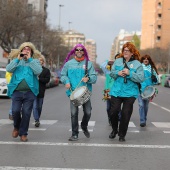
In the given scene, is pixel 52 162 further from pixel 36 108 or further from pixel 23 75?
pixel 36 108

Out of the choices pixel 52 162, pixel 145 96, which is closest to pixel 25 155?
pixel 52 162

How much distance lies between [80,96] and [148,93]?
3.29 m

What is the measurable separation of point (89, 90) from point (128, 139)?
1.32 metres

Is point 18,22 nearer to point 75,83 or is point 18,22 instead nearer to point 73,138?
point 75,83

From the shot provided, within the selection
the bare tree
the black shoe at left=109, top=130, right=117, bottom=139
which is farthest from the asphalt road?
the bare tree

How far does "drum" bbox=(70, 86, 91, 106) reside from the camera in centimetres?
750

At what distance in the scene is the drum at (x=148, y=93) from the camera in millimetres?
10234

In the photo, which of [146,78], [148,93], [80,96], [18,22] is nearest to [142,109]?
[148,93]

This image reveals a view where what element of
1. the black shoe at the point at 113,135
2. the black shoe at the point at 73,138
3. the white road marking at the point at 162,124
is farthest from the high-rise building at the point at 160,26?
the black shoe at the point at 73,138

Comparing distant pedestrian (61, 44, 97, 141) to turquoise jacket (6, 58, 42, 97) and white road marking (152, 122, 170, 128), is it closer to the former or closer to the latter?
turquoise jacket (6, 58, 42, 97)

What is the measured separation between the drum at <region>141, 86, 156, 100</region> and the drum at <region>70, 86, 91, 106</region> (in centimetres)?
296

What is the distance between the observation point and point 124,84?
778 cm

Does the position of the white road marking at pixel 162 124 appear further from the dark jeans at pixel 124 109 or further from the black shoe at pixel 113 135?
the dark jeans at pixel 124 109

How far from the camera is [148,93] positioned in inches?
406
